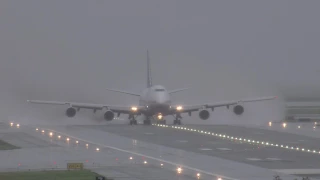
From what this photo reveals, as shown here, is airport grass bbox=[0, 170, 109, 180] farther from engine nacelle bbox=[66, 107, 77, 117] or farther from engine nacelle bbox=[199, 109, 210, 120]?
engine nacelle bbox=[199, 109, 210, 120]

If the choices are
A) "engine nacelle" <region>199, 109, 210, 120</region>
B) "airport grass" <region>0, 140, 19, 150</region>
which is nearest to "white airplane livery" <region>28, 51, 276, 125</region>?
"engine nacelle" <region>199, 109, 210, 120</region>

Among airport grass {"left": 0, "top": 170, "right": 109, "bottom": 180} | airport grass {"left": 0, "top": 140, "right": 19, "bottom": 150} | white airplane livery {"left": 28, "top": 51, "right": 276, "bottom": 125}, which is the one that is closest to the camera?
airport grass {"left": 0, "top": 170, "right": 109, "bottom": 180}

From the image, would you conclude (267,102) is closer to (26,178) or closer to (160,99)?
(160,99)

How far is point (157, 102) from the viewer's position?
8288cm

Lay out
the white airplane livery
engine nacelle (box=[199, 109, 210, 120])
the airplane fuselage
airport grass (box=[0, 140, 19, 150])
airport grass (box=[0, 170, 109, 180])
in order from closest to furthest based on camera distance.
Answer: airport grass (box=[0, 170, 109, 180]), airport grass (box=[0, 140, 19, 150]), the airplane fuselage, the white airplane livery, engine nacelle (box=[199, 109, 210, 120])

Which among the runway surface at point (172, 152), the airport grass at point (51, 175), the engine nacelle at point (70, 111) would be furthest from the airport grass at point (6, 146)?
the engine nacelle at point (70, 111)

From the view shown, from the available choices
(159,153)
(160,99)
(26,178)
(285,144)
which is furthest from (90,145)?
(160,99)

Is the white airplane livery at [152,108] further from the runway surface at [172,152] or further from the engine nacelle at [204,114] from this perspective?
the runway surface at [172,152]

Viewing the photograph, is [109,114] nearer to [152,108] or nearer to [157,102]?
→ [152,108]

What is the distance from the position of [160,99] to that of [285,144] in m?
29.7

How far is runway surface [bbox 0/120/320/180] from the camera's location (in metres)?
36.4

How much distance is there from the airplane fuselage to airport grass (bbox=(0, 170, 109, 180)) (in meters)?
48.1

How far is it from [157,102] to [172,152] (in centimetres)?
3641

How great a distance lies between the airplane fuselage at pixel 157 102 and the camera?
273ft
